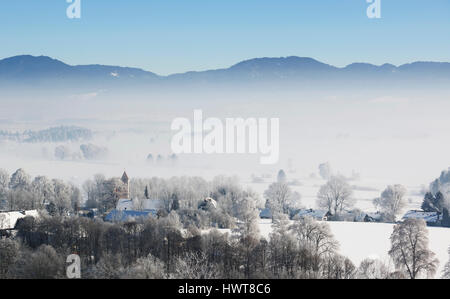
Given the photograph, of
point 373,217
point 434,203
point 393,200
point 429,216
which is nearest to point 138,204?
point 373,217

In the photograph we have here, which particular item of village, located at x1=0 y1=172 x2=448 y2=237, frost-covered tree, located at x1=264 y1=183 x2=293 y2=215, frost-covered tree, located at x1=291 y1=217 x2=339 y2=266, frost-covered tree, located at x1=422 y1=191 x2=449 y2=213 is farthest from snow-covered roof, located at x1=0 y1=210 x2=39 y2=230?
frost-covered tree, located at x1=422 y1=191 x2=449 y2=213

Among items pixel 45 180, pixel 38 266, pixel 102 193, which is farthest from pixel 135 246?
pixel 45 180

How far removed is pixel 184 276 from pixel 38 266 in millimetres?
9519

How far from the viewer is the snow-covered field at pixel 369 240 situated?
42844mm

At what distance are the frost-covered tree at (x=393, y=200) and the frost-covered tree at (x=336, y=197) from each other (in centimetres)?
493

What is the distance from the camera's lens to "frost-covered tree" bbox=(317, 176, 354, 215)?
85.8 meters

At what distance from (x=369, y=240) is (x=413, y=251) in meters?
11.9

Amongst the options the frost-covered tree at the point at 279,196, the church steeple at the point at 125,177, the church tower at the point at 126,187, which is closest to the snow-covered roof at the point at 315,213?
the frost-covered tree at the point at 279,196

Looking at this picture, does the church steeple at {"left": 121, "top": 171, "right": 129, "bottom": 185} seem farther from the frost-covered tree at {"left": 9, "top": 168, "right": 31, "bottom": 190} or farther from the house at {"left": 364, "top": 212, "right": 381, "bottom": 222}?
the house at {"left": 364, "top": 212, "right": 381, "bottom": 222}

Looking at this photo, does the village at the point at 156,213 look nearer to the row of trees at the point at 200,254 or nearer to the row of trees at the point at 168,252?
the row of trees at the point at 168,252

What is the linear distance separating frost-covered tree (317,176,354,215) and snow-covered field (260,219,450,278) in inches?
769

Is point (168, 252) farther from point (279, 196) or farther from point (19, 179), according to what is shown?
point (19, 179)

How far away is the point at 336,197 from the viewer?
8631 centimetres
